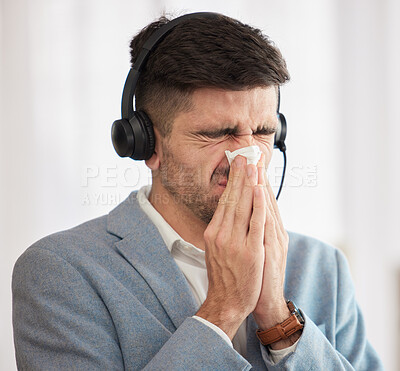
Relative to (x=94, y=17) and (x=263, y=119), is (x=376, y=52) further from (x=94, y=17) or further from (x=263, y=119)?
(x=263, y=119)

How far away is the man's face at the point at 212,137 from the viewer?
48.7 inches

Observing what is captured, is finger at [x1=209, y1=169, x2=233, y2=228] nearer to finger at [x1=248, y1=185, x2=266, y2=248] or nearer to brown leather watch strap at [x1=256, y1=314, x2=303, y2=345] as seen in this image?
finger at [x1=248, y1=185, x2=266, y2=248]

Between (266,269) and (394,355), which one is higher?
(266,269)

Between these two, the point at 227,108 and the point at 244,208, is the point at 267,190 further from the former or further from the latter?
the point at 227,108

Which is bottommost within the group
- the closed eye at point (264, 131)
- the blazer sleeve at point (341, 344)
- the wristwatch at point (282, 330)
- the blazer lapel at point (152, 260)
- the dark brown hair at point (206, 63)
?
the blazer sleeve at point (341, 344)

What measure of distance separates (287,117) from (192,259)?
48.4 inches

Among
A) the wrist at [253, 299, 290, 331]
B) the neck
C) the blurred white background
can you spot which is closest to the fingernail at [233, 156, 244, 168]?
the neck

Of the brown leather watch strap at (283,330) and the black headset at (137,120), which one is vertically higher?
the black headset at (137,120)

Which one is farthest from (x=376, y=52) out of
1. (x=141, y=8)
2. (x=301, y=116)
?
(x=141, y=8)

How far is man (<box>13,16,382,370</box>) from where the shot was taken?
1133mm

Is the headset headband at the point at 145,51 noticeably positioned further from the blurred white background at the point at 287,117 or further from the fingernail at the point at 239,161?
the blurred white background at the point at 287,117

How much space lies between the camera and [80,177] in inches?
85.9

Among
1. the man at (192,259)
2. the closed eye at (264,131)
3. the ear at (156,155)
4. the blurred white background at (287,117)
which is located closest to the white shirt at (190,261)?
the man at (192,259)

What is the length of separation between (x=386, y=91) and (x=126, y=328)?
1917mm
